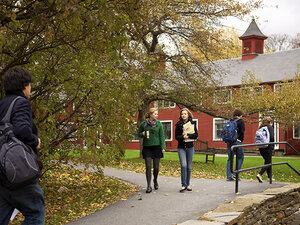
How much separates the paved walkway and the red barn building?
20904 millimetres

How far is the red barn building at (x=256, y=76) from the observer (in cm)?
3316

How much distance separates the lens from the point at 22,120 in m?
3.89

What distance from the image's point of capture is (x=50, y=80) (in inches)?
307

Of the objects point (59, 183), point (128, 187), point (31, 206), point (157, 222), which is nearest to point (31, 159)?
point (31, 206)

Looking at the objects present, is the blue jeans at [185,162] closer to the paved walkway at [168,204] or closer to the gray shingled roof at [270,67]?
the paved walkway at [168,204]

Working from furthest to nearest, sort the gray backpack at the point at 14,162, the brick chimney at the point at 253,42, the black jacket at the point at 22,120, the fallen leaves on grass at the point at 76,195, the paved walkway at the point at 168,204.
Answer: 1. the brick chimney at the point at 253,42
2. the fallen leaves on grass at the point at 76,195
3. the paved walkway at the point at 168,204
4. the black jacket at the point at 22,120
5. the gray backpack at the point at 14,162

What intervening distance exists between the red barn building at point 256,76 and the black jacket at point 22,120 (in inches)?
1072

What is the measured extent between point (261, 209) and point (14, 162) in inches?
213

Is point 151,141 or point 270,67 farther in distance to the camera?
point 270,67

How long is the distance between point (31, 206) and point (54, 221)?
137 inches

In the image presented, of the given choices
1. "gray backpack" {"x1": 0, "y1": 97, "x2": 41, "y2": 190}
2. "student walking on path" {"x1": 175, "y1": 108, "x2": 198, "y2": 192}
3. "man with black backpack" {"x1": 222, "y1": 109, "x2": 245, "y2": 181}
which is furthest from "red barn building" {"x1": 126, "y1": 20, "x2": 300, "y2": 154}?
"gray backpack" {"x1": 0, "y1": 97, "x2": 41, "y2": 190}

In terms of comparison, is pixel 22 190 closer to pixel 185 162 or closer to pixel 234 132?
pixel 185 162

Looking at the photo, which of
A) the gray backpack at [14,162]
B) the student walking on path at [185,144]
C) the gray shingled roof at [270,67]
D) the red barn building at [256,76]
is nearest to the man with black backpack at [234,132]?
the student walking on path at [185,144]

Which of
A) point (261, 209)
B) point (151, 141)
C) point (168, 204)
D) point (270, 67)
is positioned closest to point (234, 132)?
point (151, 141)
